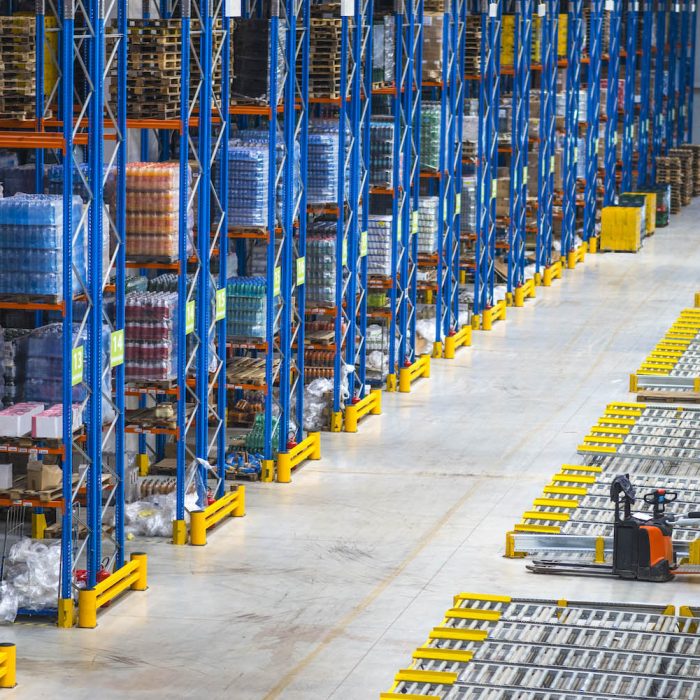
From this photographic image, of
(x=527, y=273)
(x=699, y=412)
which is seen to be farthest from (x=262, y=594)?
(x=527, y=273)

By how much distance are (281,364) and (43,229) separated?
5.21 metres

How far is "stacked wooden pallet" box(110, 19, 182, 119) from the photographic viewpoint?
15320mm

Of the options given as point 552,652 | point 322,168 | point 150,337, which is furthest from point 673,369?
point 552,652

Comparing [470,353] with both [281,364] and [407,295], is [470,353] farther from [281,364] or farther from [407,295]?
[281,364]

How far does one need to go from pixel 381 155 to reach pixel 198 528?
26.3 ft

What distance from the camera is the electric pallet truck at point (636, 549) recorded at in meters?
14.4

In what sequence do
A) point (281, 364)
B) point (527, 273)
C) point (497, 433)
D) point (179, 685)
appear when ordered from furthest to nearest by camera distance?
point (527, 273) < point (497, 433) < point (281, 364) < point (179, 685)

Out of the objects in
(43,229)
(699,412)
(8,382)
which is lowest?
(699,412)

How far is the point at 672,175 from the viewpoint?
43.2m

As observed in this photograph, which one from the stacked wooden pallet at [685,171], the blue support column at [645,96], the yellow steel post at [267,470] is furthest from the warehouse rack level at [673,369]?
the stacked wooden pallet at [685,171]

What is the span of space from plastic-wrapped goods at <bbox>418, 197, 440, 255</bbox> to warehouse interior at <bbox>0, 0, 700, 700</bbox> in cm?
6

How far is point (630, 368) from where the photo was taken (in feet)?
77.9

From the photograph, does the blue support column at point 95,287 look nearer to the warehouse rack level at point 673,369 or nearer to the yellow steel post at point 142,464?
the yellow steel post at point 142,464

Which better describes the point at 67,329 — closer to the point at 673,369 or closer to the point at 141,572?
the point at 141,572
